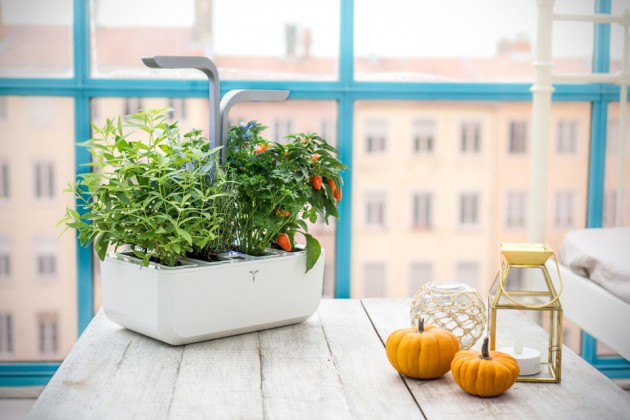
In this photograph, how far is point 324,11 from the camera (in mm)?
2344

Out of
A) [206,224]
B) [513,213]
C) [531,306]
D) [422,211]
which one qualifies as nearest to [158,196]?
[206,224]

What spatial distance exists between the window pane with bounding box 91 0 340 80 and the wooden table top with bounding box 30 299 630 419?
0.93m

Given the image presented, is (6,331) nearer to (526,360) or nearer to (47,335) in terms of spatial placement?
(47,335)

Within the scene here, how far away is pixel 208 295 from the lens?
1.59 meters

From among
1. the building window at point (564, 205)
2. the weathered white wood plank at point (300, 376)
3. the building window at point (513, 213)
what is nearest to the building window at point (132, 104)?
the weathered white wood plank at point (300, 376)

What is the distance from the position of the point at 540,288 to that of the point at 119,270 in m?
1.22

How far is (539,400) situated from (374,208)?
3.92 meters

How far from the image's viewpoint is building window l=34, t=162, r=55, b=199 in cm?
231

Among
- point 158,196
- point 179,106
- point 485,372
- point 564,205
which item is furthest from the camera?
point 564,205

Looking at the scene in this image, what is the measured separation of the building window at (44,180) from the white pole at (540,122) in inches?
58.6

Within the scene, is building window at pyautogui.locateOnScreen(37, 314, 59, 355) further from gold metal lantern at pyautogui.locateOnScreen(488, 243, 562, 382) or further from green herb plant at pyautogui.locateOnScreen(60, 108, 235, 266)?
gold metal lantern at pyautogui.locateOnScreen(488, 243, 562, 382)

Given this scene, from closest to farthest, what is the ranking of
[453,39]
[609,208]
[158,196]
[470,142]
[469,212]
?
[158,196], [453,39], [609,208], [469,212], [470,142]

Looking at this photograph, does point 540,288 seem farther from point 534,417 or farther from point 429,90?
point 534,417

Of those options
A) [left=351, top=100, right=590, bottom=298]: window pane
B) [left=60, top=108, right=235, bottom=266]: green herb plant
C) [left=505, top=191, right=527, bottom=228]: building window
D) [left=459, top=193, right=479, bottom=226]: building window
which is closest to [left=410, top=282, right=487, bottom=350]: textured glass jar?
[left=60, top=108, right=235, bottom=266]: green herb plant
